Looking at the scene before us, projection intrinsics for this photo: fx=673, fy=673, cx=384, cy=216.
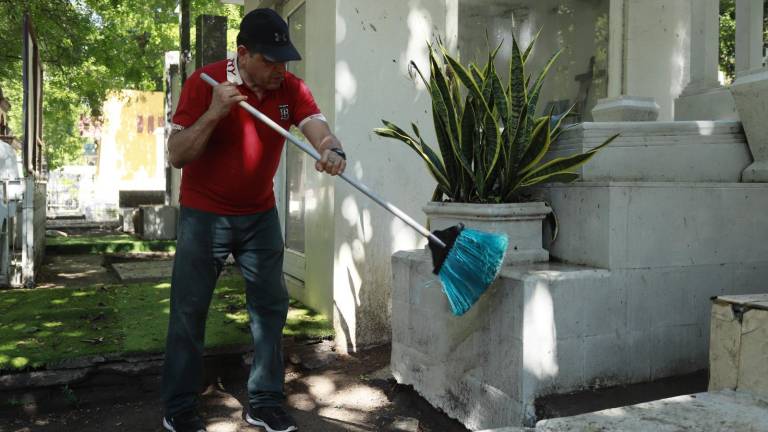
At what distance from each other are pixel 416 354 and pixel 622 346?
1202 mm

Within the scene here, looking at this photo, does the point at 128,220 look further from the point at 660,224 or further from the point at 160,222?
the point at 660,224

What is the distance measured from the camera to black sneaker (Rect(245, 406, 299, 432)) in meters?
3.42

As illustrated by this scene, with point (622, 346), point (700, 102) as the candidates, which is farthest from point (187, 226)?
point (700, 102)

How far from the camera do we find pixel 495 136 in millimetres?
3391

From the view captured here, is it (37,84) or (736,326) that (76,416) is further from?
(37,84)

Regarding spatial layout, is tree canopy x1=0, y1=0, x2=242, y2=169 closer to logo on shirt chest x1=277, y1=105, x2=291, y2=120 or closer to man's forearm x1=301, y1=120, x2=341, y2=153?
logo on shirt chest x1=277, y1=105, x2=291, y2=120

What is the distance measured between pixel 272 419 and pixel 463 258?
132 centimetres

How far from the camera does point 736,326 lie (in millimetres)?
2680

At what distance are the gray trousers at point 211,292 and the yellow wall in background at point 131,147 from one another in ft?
81.4

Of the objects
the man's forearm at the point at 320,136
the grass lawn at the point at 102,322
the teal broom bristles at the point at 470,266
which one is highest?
the man's forearm at the point at 320,136

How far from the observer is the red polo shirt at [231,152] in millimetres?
3156

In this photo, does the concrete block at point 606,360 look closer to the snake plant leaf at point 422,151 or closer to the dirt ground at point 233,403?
the dirt ground at point 233,403

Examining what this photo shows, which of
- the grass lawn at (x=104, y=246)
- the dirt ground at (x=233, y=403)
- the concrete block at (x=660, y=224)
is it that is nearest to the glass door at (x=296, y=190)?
the dirt ground at (x=233, y=403)

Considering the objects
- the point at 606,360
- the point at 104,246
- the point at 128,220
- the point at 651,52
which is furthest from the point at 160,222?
the point at 606,360
